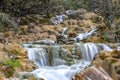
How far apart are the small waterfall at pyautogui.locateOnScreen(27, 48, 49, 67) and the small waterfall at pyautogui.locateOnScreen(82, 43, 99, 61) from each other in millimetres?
1816

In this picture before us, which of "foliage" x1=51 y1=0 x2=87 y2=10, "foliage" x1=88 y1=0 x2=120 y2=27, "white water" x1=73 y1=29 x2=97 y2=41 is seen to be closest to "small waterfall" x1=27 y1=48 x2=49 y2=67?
"white water" x1=73 y1=29 x2=97 y2=41

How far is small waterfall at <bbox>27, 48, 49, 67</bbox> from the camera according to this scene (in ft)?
37.1

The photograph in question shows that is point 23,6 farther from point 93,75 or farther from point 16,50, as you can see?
point 93,75

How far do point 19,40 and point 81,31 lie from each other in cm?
445

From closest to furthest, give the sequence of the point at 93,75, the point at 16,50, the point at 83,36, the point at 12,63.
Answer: the point at 93,75, the point at 12,63, the point at 16,50, the point at 83,36

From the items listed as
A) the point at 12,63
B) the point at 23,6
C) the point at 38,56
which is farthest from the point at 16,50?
the point at 23,6

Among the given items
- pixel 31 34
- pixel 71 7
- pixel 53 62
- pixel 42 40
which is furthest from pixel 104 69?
pixel 71 7

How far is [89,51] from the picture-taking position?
12.7m

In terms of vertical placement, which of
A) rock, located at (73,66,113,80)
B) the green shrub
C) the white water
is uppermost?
the green shrub

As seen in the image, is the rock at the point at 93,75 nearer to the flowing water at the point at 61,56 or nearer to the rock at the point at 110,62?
the rock at the point at 110,62

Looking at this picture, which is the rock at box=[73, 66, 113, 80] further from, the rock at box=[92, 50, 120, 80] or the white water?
the white water

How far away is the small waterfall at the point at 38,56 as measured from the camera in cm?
1130

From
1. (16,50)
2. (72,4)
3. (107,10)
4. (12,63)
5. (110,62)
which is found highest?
(72,4)

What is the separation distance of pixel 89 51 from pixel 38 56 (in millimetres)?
2395
